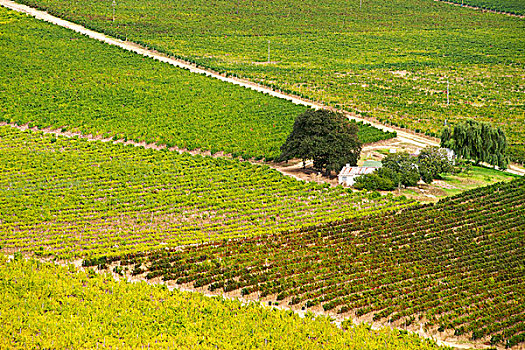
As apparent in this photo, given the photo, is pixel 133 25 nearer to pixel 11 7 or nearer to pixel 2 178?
pixel 11 7

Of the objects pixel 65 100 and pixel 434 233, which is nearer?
pixel 434 233

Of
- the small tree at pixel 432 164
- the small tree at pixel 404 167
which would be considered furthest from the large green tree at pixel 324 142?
the small tree at pixel 432 164

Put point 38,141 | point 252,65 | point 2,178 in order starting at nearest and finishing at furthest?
point 2,178
point 38,141
point 252,65

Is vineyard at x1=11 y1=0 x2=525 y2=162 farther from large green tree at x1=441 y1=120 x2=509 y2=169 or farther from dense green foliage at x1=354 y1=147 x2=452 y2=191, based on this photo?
dense green foliage at x1=354 y1=147 x2=452 y2=191

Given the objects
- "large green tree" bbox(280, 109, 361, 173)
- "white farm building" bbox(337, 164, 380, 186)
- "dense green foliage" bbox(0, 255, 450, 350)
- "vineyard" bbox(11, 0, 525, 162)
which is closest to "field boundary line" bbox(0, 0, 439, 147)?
"vineyard" bbox(11, 0, 525, 162)

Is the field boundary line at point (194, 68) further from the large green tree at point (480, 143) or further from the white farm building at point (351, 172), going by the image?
the white farm building at point (351, 172)

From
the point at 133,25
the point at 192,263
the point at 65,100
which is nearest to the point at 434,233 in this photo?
the point at 192,263
